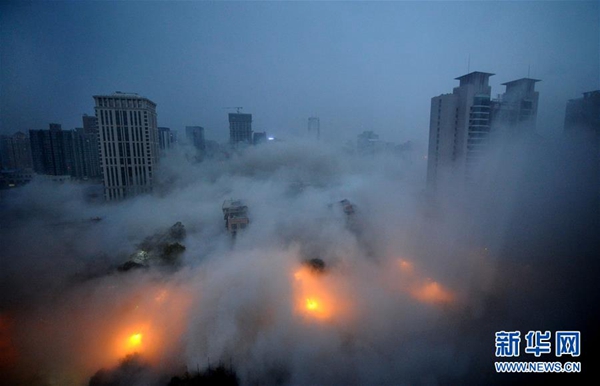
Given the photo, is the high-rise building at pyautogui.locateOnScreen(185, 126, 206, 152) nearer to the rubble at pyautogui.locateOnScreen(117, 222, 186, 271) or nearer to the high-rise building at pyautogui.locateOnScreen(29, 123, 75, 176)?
the high-rise building at pyautogui.locateOnScreen(29, 123, 75, 176)

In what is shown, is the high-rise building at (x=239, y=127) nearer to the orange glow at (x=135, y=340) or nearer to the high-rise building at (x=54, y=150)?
the high-rise building at (x=54, y=150)

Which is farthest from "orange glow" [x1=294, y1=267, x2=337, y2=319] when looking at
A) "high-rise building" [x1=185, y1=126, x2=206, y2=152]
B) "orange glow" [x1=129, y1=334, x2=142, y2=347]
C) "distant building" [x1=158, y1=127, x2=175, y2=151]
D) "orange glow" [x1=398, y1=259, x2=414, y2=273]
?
"high-rise building" [x1=185, y1=126, x2=206, y2=152]

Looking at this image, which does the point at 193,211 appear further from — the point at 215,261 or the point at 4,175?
the point at 4,175

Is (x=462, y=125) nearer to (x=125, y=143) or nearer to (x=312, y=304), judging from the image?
(x=312, y=304)

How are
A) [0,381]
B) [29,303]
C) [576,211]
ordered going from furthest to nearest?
[576,211], [29,303], [0,381]

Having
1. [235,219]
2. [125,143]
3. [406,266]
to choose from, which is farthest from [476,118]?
[125,143]

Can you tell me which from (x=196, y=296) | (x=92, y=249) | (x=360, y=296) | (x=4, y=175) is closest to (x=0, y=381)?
(x=196, y=296)
